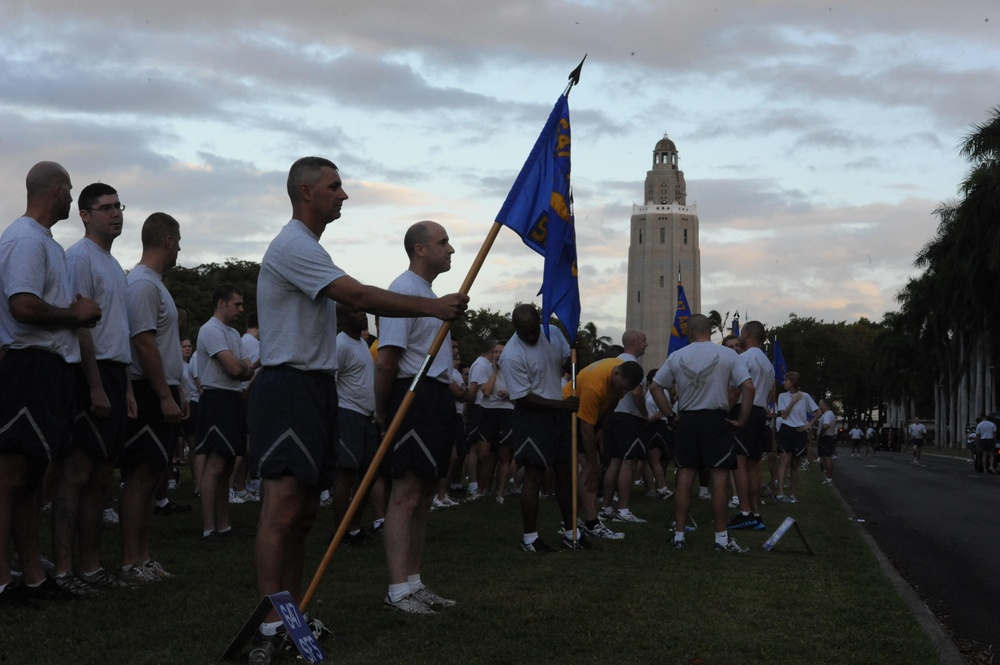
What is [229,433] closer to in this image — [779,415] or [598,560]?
[598,560]

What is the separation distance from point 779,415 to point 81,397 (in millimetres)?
13739

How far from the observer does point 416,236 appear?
23.7 ft

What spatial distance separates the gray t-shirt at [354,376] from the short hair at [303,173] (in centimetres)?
492

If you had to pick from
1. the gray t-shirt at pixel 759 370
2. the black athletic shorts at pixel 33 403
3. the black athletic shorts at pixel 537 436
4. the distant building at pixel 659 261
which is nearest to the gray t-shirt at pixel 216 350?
the black athletic shorts at pixel 537 436

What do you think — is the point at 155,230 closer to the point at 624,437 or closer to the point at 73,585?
the point at 73,585

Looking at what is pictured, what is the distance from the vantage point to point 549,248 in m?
8.16

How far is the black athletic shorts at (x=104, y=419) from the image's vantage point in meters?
6.95

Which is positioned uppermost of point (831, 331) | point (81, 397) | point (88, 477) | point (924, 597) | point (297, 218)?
point (831, 331)

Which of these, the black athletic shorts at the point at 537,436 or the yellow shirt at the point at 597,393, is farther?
the yellow shirt at the point at 597,393

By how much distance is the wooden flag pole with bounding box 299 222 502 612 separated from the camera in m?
5.68

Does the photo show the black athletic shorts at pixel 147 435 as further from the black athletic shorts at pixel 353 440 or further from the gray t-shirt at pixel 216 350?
the black athletic shorts at pixel 353 440

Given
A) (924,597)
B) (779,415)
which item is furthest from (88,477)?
(779,415)

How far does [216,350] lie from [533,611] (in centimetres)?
408

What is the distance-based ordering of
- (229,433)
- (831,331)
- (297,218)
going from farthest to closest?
(831,331) < (229,433) < (297,218)
